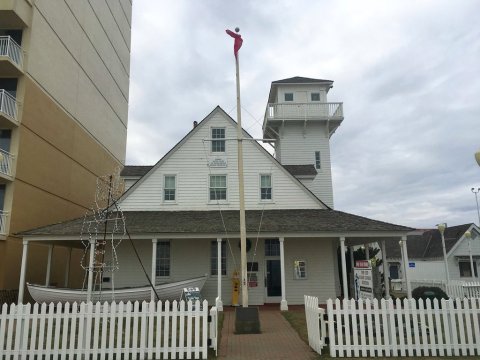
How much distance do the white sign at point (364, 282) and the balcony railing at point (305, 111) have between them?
18.6 metres

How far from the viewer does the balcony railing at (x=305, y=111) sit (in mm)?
29355

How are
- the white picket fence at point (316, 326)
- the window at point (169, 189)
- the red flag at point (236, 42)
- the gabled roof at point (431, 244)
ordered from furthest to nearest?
the gabled roof at point (431, 244), the window at point (169, 189), the red flag at point (236, 42), the white picket fence at point (316, 326)

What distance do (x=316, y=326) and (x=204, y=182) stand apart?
13730 mm

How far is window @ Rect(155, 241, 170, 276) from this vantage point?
2159 centimetres

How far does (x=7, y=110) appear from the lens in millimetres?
20719

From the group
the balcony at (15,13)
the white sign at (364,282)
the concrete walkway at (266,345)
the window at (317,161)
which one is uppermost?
the balcony at (15,13)

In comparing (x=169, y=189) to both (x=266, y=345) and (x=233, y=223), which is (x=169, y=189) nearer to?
(x=233, y=223)

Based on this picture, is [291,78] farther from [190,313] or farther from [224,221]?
[190,313]

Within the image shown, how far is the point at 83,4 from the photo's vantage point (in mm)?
29500

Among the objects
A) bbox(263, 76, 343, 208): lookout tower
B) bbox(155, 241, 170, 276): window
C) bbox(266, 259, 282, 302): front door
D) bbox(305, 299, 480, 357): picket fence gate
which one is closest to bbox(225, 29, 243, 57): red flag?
bbox(305, 299, 480, 357): picket fence gate

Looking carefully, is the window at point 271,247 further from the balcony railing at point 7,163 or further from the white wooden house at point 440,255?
the white wooden house at point 440,255

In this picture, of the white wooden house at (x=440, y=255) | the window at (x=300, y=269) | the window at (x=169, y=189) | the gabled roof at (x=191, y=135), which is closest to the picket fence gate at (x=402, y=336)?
the window at (x=300, y=269)

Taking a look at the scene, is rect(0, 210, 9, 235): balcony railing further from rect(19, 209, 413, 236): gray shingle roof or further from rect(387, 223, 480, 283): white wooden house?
rect(387, 223, 480, 283): white wooden house

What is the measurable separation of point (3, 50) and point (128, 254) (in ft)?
39.3
